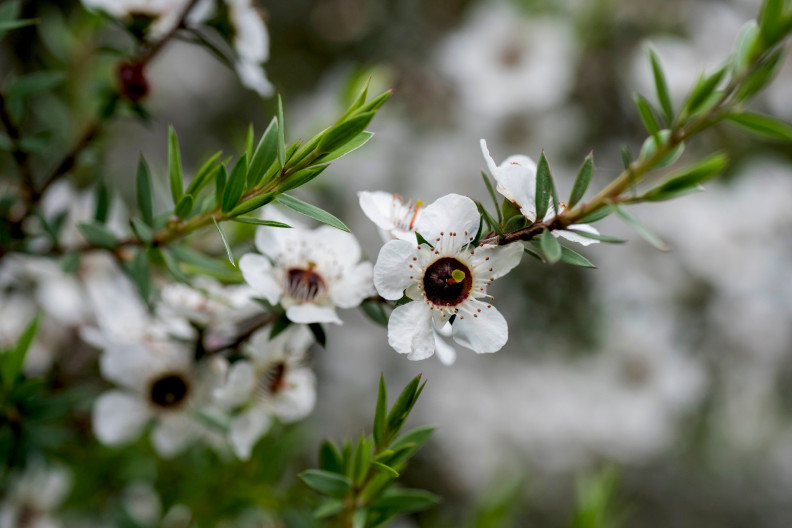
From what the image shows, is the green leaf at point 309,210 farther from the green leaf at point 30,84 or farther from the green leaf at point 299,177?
the green leaf at point 30,84

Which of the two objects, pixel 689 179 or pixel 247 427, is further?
pixel 247 427

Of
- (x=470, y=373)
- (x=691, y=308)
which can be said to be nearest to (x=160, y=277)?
(x=470, y=373)

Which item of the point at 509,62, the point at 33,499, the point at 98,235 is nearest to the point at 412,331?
the point at 98,235

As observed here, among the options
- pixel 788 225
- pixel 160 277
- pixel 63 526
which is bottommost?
pixel 63 526

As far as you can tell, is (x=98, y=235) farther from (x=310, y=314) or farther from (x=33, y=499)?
(x=33, y=499)

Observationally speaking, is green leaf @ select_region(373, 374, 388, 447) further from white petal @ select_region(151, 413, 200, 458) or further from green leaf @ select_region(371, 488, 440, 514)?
white petal @ select_region(151, 413, 200, 458)

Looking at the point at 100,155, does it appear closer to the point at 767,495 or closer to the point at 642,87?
the point at 642,87

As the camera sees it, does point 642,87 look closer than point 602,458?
Yes
